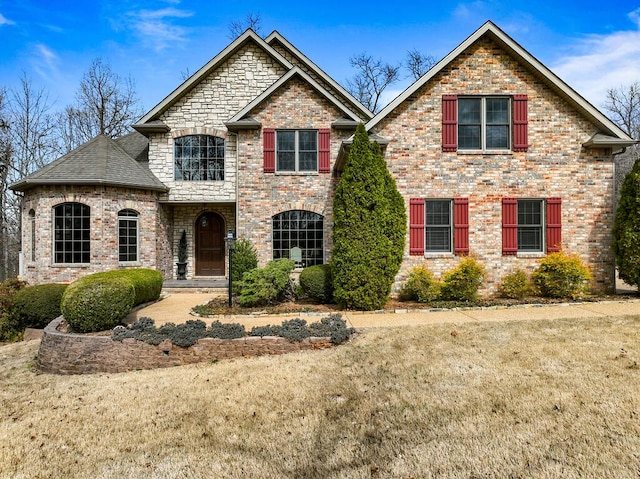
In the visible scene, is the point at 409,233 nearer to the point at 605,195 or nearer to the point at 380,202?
the point at 380,202

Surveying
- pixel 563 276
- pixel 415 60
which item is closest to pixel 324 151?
pixel 563 276

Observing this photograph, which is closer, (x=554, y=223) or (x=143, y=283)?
(x=143, y=283)

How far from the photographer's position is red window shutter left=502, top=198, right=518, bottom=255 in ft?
35.7

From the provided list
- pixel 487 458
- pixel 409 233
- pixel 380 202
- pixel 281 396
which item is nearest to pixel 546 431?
pixel 487 458

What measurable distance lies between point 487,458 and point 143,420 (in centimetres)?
380

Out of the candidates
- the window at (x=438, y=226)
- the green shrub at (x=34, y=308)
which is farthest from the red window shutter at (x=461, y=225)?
the green shrub at (x=34, y=308)

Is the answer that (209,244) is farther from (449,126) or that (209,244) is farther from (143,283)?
(449,126)

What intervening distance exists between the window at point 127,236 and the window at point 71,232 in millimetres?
961

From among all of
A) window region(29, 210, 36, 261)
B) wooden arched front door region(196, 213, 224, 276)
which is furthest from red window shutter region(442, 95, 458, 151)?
window region(29, 210, 36, 261)

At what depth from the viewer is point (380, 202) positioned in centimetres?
949

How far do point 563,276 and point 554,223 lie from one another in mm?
1604

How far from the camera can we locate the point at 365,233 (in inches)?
369

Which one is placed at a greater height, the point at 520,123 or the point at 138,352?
the point at 520,123

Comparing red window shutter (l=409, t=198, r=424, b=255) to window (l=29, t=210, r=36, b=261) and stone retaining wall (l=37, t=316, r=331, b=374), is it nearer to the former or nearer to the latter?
stone retaining wall (l=37, t=316, r=331, b=374)
